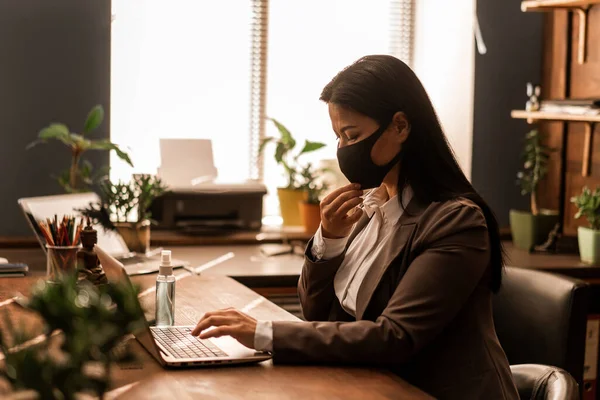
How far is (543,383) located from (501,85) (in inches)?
88.9

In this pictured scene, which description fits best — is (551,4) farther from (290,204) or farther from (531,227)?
(290,204)

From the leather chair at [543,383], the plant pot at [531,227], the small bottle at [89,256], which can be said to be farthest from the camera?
the plant pot at [531,227]

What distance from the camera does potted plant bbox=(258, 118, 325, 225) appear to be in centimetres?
380

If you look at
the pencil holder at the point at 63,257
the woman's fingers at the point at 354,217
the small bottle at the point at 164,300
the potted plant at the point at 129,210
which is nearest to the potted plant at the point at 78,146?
the potted plant at the point at 129,210

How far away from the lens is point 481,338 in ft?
5.97

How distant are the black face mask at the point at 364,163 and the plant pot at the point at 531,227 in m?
1.77

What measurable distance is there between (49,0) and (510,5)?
1.95 metres

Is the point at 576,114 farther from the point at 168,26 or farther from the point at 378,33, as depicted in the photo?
the point at 168,26

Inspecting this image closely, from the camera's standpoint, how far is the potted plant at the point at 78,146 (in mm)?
3242

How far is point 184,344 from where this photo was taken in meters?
1.81

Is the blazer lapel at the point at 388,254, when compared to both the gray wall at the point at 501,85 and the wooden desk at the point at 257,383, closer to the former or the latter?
the wooden desk at the point at 257,383

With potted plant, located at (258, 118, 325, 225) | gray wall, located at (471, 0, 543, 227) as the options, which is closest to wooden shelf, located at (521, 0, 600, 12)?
gray wall, located at (471, 0, 543, 227)

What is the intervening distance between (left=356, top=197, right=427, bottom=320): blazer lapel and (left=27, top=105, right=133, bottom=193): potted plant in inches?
62.9

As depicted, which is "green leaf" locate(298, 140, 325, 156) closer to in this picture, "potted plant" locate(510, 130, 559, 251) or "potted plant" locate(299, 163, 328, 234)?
"potted plant" locate(299, 163, 328, 234)
